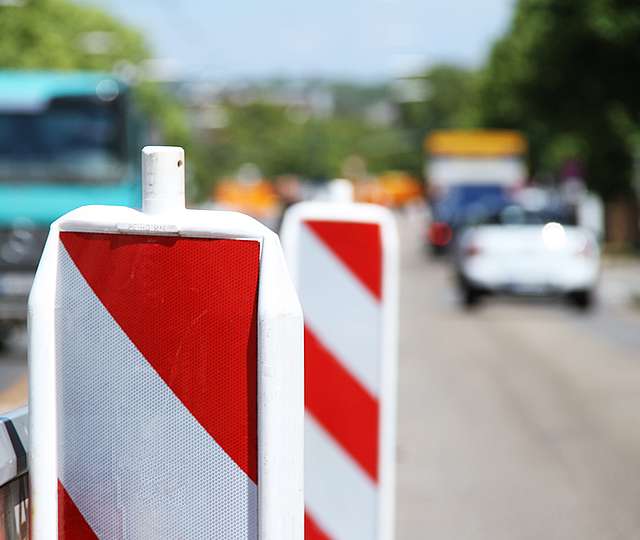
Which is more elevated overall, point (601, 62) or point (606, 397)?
point (601, 62)

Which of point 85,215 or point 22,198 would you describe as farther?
point 22,198

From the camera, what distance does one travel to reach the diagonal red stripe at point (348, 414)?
4.34 metres

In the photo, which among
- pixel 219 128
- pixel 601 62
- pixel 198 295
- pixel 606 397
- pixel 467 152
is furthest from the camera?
pixel 219 128

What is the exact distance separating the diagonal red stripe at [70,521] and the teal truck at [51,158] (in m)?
11.7

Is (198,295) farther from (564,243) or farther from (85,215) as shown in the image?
(564,243)

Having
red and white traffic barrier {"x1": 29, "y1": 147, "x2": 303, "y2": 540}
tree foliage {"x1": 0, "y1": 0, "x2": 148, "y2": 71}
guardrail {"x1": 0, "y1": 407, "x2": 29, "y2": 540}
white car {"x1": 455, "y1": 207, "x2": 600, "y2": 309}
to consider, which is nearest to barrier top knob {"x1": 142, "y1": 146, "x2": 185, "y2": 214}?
red and white traffic barrier {"x1": 29, "y1": 147, "x2": 303, "y2": 540}

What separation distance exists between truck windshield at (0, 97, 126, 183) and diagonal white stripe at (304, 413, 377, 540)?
36.7ft

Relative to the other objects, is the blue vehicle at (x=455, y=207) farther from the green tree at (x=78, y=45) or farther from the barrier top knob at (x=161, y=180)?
the barrier top knob at (x=161, y=180)

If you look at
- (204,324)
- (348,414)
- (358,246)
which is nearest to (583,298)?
(358,246)

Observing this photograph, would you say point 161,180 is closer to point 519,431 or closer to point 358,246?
point 358,246

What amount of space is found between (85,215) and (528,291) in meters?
19.6

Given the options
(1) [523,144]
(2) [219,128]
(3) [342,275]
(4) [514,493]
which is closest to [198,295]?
(3) [342,275]

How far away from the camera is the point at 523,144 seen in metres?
73.2

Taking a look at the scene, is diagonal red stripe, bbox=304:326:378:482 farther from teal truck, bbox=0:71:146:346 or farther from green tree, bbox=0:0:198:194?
green tree, bbox=0:0:198:194
